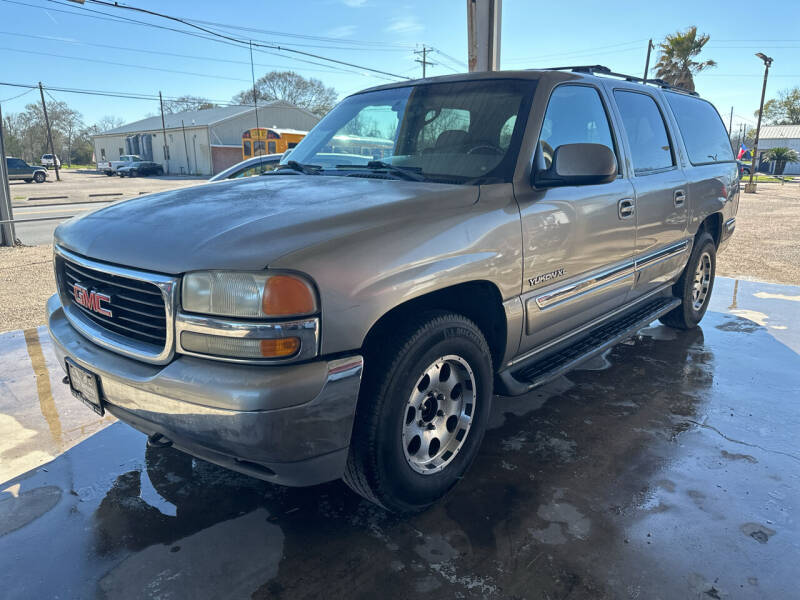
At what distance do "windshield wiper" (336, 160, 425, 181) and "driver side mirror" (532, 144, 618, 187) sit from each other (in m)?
0.58

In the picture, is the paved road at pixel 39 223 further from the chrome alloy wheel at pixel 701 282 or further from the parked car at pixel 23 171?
the parked car at pixel 23 171

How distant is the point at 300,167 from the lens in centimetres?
336

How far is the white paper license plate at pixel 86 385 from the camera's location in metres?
2.26

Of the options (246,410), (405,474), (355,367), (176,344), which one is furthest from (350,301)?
(405,474)

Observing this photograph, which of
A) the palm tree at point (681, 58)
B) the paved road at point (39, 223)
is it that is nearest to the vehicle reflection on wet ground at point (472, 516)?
the paved road at point (39, 223)

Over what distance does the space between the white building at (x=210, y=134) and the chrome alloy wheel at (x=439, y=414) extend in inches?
1739

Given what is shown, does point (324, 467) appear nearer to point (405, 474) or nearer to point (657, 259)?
point (405, 474)

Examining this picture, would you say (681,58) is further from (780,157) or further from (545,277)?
(545,277)

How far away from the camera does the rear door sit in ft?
12.1

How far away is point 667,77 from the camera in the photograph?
30203 millimetres

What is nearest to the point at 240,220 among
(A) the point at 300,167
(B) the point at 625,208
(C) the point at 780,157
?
(A) the point at 300,167

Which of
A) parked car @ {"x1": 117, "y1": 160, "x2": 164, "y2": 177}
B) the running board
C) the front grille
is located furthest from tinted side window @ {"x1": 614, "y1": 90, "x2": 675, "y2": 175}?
parked car @ {"x1": 117, "y1": 160, "x2": 164, "y2": 177}

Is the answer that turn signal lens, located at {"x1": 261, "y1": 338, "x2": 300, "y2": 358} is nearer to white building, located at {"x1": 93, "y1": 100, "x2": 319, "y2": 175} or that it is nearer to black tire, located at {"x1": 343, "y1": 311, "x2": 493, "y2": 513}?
black tire, located at {"x1": 343, "y1": 311, "x2": 493, "y2": 513}

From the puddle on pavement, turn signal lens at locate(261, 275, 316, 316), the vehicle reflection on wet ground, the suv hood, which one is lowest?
the vehicle reflection on wet ground
